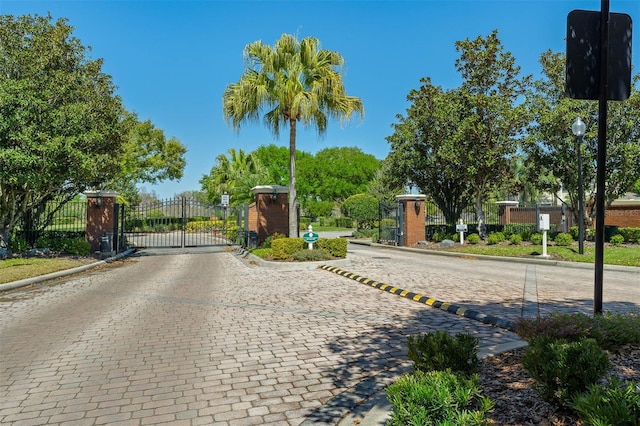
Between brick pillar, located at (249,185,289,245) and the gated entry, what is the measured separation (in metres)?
4.59

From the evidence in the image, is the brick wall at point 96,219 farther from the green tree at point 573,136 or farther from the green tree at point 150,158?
the green tree at point 573,136

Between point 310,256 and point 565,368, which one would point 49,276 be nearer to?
point 310,256

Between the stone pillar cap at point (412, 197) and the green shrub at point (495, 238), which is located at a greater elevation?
the stone pillar cap at point (412, 197)

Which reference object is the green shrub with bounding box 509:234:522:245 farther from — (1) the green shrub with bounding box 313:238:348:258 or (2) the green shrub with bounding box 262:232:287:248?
(2) the green shrub with bounding box 262:232:287:248

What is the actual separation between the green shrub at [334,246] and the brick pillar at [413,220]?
9.07 m

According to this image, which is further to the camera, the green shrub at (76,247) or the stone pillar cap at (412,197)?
the stone pillar cap at (412,197)

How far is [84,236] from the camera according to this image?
1953cm

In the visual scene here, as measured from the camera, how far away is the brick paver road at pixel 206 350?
11.9ft

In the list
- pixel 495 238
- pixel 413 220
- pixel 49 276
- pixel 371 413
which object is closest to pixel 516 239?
pixel 495 238

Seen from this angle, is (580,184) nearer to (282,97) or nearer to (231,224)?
(282,97)

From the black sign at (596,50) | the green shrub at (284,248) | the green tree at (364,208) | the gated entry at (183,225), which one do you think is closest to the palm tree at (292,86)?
the green shrub at (284,248)

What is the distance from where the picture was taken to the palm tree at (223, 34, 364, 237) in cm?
1578

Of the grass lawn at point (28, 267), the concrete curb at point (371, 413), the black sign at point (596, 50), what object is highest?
the black sign at point (596, 50)

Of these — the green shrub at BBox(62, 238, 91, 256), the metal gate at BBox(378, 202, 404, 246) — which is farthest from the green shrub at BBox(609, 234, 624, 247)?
the green shrub at BBox(62, 238, 91, 256)
